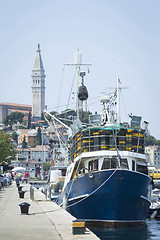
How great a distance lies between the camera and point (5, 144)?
90.5 m

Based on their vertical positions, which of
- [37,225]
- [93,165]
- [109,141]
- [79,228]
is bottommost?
[37,225]

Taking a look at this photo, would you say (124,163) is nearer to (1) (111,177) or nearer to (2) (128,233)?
(1) (111,177)

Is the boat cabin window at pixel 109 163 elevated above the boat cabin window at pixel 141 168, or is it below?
above

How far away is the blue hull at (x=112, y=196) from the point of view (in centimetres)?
3444

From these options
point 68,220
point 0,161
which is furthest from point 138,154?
point 0,161

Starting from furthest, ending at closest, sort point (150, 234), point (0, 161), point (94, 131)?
point (0, 161), point (94, 131), point (150, 234)

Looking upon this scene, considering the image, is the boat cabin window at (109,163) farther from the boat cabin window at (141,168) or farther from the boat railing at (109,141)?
the boat cabin window at (141,168)

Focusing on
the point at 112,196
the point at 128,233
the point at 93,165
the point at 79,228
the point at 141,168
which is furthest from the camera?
the point at 141,168

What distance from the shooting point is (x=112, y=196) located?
113 ft

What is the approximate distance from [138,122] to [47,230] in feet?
52.4

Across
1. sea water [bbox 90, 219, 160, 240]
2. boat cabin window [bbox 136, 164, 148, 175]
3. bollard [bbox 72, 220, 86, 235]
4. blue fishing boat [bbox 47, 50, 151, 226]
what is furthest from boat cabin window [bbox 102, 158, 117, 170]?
bollard [bbox 72, 220, 86, 235]

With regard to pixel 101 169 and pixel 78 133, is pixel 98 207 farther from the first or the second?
pixel 78 133

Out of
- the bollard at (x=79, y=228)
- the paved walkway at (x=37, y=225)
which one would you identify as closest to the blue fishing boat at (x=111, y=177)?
the paved walkway at (x=37, y=225)

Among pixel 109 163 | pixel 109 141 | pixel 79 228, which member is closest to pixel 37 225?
pixel 79 228
